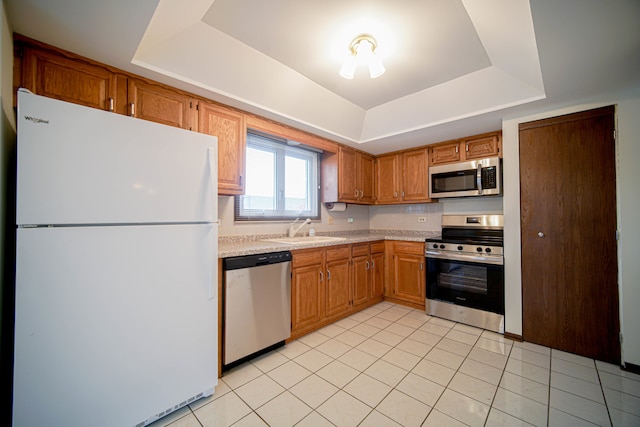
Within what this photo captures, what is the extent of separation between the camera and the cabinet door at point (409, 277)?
10.9 ft

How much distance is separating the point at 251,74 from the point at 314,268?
74.9 inches

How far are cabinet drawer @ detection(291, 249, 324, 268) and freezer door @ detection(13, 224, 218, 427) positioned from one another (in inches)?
35.4

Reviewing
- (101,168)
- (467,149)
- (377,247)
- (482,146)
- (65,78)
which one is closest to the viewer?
(101,168)

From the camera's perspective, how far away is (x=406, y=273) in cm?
346

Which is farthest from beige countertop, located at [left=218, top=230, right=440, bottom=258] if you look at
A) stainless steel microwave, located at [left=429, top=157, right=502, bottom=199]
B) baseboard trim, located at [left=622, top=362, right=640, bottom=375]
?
baseboard trim, located at [left=622, top=362, right=640, bottom=375]

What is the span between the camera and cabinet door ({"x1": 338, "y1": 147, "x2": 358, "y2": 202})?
353 cm

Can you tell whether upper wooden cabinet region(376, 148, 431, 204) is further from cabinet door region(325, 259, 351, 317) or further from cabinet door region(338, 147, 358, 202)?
cabinet door region(325, 259, 351, 317)

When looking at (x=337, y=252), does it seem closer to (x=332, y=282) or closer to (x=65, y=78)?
(x=332, y=282)

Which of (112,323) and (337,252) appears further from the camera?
(337,252)

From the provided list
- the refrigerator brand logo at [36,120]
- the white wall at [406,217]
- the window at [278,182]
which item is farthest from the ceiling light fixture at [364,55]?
the white wall at [406,217]

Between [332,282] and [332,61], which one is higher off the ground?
[332,61]

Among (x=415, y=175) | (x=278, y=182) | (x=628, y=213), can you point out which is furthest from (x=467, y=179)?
(x=278, y=182)

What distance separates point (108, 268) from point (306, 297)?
169cm

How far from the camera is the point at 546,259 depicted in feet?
7.90
